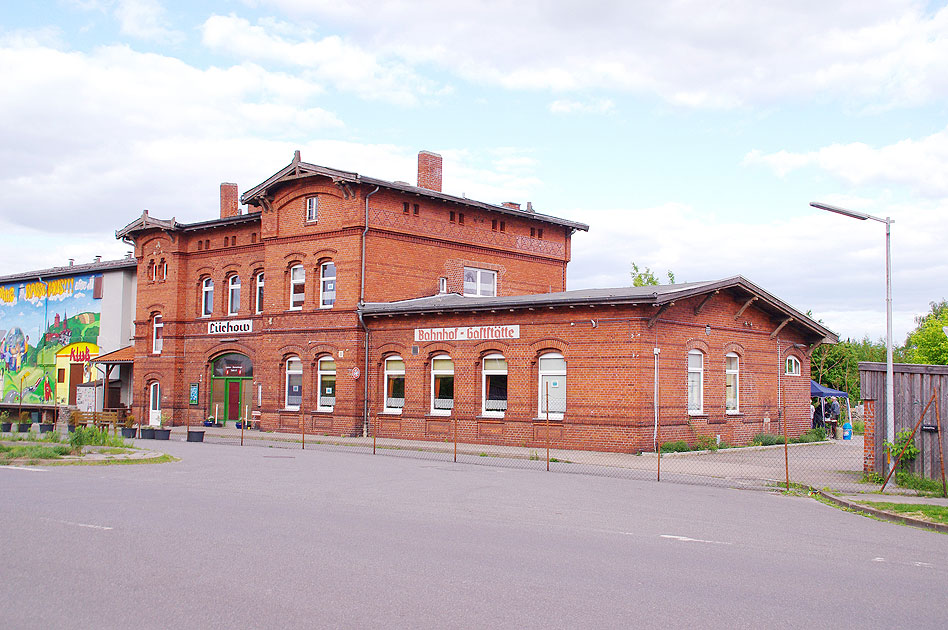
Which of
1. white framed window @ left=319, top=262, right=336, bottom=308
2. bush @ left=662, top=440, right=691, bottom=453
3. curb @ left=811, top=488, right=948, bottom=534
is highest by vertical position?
white framed window @ left=319, top=262, right=336, bottom=308

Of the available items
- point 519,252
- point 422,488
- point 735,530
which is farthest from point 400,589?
point 519,252

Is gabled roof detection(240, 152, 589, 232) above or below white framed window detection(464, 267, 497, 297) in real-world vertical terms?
above

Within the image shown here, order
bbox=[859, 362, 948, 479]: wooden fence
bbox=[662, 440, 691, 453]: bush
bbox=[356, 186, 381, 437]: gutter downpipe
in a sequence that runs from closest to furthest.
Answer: bbox=[859, 362, 948, 479]: wooden fence → bbox=[662, 440, 691, 453]: bush → bbox=[356, 186, 381, 437]: gutter downpipe

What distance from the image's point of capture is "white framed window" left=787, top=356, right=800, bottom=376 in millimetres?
31228

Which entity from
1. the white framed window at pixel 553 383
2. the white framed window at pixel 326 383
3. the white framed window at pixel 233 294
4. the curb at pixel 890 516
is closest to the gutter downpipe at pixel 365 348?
the white framed window at pixel 326 383

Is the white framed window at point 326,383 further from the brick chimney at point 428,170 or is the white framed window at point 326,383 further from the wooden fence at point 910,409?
the wooden fence at point 910,409

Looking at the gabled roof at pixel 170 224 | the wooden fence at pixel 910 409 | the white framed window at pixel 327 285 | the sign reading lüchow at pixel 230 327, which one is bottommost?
the wooden fence at pixel 910 409

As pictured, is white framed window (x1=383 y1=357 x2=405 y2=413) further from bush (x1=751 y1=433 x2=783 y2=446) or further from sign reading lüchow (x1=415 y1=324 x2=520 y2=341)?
bush (x1=751 y1=433 x2=783 y2=446)

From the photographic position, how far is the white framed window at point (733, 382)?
91.3ft

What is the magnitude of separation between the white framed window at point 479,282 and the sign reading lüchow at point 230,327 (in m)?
9.68

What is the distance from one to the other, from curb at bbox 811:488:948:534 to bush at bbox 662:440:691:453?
28.4ft

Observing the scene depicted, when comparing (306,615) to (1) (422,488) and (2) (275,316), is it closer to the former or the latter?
(1) (422,488)

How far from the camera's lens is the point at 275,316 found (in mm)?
34000

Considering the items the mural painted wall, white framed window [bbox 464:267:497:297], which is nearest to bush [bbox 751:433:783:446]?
white framed window [bbox 464:267:497:297]
